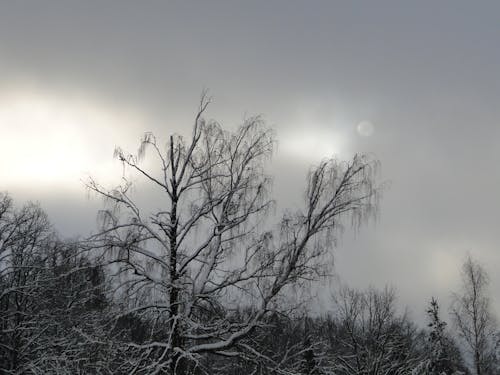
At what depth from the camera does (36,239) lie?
27.0 meters

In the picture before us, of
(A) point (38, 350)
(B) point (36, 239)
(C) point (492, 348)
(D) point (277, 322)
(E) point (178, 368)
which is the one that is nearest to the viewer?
(E) point (178, 368)

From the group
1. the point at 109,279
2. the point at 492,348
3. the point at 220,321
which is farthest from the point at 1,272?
the point at 492,348

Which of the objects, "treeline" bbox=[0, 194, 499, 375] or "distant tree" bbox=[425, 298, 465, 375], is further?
"distant tree" bbox=[425, 298, 465, 375]

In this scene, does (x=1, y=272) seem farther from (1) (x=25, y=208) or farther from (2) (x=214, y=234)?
(2) (x=214, y=234)

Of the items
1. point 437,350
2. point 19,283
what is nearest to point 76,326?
point 19,283

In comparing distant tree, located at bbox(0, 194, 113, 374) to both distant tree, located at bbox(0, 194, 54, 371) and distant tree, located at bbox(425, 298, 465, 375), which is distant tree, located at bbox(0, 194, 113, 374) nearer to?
distant tree, located at bbox(0, 194, 54, 371)

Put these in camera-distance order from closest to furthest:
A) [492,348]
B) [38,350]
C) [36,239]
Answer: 1. [38,350]
2. [36,239]
3. [492,348]

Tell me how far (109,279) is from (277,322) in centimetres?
404

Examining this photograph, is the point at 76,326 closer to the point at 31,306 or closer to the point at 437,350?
the point at 31,306

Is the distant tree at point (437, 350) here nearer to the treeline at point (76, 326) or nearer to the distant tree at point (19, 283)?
the treeline at point (76, 326)

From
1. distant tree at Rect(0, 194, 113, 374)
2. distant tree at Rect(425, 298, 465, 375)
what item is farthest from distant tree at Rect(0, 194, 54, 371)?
distant tree at Rect(425, 298, 465, 375)

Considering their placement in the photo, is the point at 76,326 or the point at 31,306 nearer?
the point at 76,326

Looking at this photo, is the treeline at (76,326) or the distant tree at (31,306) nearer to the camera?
the treeline at (76,326)

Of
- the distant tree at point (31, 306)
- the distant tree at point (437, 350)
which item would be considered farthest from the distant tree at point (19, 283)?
the distant tree at point (437, 350)
